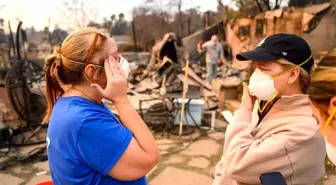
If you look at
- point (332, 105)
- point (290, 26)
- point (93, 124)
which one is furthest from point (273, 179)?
point (290, 26)

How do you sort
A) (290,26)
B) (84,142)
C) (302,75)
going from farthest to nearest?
(290,26), (302,75), (84,142)

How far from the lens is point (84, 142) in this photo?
111cm

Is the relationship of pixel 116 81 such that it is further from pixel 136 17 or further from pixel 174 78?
pixel 136 17

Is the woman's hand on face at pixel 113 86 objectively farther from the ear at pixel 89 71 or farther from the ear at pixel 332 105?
the ear at pixel 332 105

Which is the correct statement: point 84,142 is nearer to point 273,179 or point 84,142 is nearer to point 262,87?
point 273,179

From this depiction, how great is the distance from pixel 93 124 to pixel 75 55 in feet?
1.17

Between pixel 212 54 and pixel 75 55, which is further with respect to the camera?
pixel 212 54

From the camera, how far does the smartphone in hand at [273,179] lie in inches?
44.0

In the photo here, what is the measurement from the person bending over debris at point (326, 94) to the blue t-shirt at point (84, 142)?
0.71 m

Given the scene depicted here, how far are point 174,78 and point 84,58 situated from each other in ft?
22.3

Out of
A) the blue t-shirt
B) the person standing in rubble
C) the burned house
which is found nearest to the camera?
the blue t-shirt

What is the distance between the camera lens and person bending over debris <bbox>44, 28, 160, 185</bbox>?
111 centimetres

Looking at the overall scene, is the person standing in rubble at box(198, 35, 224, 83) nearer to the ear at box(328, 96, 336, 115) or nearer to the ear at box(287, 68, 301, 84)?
the ear at box(287, 68, 301, 84)

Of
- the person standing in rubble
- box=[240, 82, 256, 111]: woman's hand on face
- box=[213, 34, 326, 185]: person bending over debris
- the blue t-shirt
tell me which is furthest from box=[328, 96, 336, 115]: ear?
the person standing in rubble
